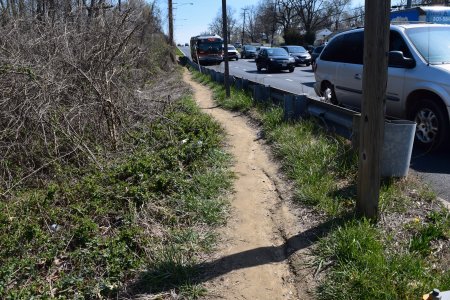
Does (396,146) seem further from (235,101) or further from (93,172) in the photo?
(235,101)

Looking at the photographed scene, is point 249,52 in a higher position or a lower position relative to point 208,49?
higher

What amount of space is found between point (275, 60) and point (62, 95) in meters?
20.3

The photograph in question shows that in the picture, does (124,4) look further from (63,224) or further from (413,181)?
(413,181)

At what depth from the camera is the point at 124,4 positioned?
9703mm

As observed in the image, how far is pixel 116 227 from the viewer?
13.9ft

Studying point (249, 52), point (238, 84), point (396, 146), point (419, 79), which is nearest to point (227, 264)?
point (396, 146)

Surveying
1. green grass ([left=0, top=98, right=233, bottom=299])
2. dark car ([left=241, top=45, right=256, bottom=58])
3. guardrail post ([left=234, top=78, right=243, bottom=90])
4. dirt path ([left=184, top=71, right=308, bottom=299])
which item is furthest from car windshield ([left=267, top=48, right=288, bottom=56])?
dark car ([left=241, top=45, right=256, bottom=58])

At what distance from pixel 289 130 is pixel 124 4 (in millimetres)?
5184

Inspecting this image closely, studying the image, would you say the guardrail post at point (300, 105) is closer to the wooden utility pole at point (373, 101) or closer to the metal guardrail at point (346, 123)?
the metal guardrail at point (346, 123)

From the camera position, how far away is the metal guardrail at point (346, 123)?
15.2 feet

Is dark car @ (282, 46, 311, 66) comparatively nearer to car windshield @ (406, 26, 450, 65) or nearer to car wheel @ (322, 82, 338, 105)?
car wheel @ (322, 82, 338, 105)

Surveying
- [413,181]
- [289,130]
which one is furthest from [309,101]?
[413,181]

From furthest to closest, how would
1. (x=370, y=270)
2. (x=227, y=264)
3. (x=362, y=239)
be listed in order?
(x=227, y=264), (x=362, y=239), (x=370, y=270)

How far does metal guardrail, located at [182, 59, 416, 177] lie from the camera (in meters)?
4.64
